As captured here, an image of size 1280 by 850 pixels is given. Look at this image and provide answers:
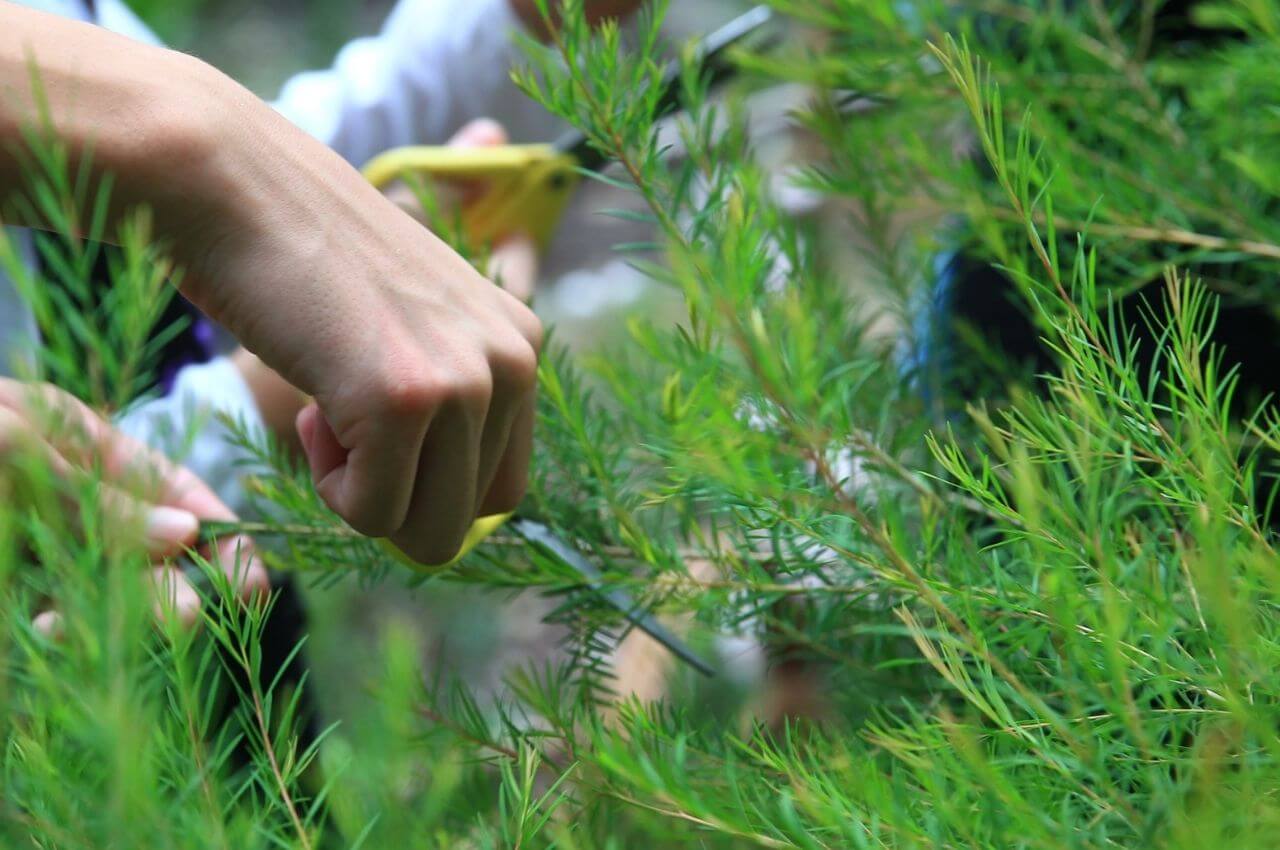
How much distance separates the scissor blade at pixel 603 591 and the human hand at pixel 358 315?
59mm

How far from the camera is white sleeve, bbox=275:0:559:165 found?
79 cm

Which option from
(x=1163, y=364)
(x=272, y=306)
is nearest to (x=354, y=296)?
(x=272, y=306)

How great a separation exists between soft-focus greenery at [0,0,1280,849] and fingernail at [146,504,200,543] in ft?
0.13

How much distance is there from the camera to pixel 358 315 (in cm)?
27

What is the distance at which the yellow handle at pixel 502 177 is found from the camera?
23.1 inches

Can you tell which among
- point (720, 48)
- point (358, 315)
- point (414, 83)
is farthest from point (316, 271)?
point (414, 83)

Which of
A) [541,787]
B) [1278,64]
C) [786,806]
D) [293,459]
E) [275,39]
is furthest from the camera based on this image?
[275,39]

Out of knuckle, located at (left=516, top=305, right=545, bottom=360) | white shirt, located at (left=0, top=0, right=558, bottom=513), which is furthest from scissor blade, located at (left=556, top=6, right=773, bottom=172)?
white shirt, located at (left=0, top=0, right=558, bottom=513)

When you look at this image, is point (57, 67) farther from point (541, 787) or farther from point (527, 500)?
point (541, 787)

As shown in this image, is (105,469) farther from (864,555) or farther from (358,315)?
(864,555)

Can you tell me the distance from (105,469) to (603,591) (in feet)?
0.52

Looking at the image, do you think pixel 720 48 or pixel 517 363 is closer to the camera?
pixel 517 363

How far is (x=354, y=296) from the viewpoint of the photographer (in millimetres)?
266

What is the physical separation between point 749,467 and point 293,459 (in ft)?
0.89
